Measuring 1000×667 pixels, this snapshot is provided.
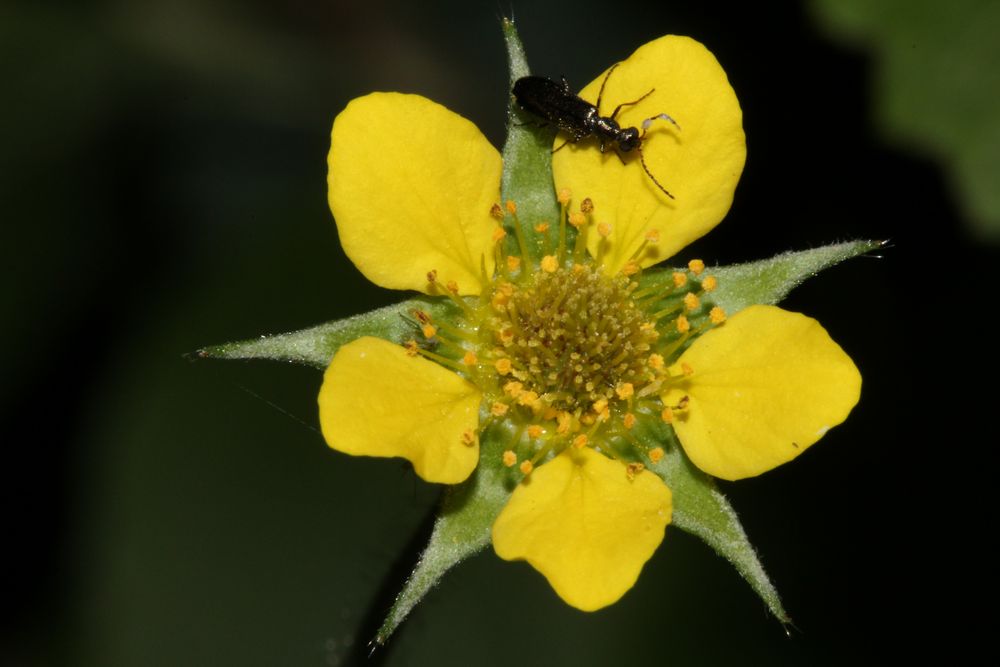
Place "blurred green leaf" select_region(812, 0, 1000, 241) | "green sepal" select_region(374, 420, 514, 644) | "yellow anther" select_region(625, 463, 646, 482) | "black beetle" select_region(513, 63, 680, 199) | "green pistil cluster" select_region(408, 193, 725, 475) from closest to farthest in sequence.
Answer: "green sepal" select_region(374, 420, 514, 644)
"yellow anther" select_region(625, 463, 646, 482)
"black beetle" select_region(513, 63, 680, 199)
"green pistil cluster" select_region(408, 193, 725, 475)
"blurred green leaf" select_region(812, 0, 1000, 241)

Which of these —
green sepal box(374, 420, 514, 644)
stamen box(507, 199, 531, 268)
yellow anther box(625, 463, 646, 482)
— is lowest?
green sepal box(374, 420, 514, 644)

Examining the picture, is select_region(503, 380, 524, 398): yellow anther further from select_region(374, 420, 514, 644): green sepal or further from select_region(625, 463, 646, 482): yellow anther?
select_region(625, 463, 646, 482): yellow anther

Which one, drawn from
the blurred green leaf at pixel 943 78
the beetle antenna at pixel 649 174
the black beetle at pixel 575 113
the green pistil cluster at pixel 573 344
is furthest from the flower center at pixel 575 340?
the blurred green leaf at pixel 943 78

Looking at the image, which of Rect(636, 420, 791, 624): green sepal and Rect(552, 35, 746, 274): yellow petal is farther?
Rect(552, 35, 746, 274): yellow petal

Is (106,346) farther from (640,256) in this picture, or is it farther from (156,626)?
(640,256)

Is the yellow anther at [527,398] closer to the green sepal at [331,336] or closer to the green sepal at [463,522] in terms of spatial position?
the green sepal at [463,522]

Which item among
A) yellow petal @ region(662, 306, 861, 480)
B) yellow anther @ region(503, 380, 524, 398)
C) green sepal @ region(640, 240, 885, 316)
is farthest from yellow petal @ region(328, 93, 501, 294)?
yellow petal @ region(662, 306, 861, 480)

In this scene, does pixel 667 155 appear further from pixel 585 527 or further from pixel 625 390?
pixel 585 527

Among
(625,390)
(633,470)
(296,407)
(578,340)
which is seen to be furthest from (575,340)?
(296,407)

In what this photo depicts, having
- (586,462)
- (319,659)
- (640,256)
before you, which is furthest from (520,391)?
(319,659)
